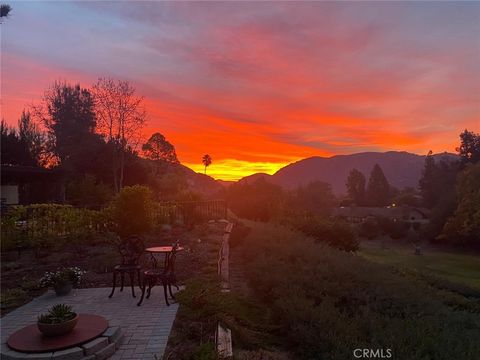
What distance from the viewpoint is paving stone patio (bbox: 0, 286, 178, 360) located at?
15.9 ft

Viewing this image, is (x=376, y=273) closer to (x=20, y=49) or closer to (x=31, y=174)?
(x=20, y=49)

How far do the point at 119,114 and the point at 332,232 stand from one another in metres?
19.0

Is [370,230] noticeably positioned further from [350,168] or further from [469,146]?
[350,168]

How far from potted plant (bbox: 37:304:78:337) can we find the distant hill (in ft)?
481

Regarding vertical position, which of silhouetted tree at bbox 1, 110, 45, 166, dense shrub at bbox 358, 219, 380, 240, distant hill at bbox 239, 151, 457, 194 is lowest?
dense shrub at bbox 358, 219, 380, 240

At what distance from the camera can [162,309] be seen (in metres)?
6.39

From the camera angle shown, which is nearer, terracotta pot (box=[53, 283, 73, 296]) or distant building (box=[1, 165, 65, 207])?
terracotta pot (box=[53, 283, 73, 296])

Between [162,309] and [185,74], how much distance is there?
9495mm

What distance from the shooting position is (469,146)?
181 ft

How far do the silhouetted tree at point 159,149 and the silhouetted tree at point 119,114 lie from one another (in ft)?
36.1

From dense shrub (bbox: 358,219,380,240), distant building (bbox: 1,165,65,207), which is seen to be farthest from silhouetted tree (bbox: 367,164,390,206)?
distant building (bbox: 1,165,65,207)

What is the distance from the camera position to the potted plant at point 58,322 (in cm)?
470

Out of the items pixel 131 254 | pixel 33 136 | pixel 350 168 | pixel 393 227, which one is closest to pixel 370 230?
pixel 393 227

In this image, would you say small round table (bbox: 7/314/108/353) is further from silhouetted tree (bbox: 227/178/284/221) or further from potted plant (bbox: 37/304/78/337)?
silhouetted tree (bbox: 227/178/284/221)
